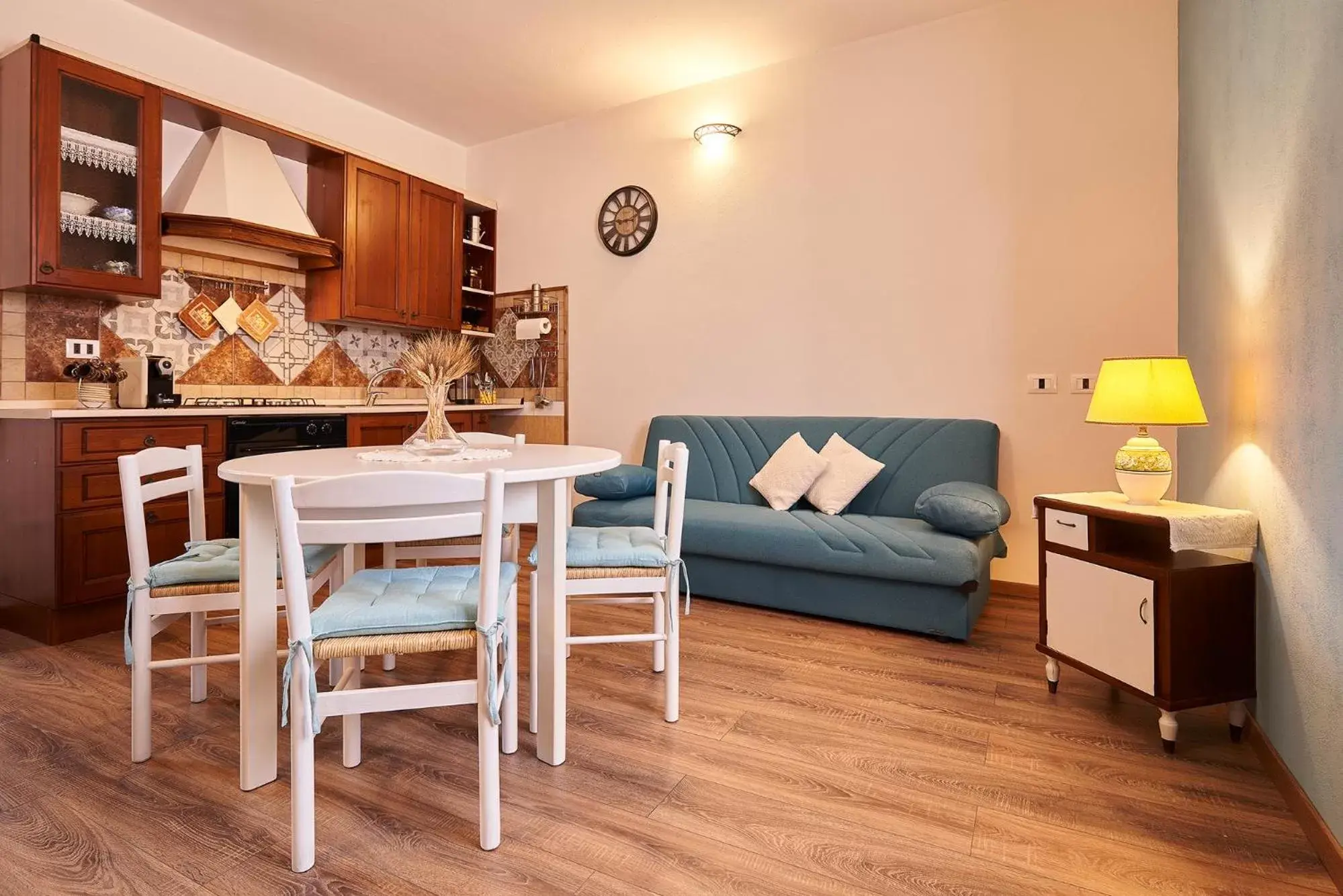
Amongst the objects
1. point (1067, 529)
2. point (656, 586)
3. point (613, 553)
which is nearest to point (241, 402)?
point (613, 553)

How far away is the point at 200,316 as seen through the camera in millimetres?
3938

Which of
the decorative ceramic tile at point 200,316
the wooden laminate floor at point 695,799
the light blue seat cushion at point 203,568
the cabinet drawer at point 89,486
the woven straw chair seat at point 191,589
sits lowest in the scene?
the wooden laminate floor at point 695,799

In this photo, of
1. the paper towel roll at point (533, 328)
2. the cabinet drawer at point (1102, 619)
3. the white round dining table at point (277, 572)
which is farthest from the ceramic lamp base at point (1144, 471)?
the paper towel roll at point (533, 328)

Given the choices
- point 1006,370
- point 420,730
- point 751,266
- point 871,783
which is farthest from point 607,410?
point 871,783

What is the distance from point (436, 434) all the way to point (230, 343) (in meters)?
2.61

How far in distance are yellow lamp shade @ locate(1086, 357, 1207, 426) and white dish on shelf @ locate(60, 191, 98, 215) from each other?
420 cm

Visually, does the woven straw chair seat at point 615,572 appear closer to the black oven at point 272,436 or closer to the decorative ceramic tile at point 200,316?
the black oven at point 272,436

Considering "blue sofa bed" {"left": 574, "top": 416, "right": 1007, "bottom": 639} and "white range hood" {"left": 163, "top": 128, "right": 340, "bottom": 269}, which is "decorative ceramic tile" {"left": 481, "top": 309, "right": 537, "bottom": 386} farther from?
"blue sofa bed" {"left": 574, "top": 416, "right": 1007, "bottom": 639}

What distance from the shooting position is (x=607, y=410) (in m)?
4.92

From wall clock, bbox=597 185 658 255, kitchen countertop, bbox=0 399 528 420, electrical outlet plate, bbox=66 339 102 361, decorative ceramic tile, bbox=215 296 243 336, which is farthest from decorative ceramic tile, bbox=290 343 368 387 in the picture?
wall clock, bbox=597 185 658 255

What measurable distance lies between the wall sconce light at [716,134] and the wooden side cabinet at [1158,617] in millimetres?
2989

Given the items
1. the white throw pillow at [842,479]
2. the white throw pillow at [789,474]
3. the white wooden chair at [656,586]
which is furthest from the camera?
the white throw pillow at [789,474]

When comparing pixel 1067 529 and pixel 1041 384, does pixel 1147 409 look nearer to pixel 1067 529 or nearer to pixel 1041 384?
pixel 1067 529

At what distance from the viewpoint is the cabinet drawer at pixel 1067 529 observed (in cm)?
226
